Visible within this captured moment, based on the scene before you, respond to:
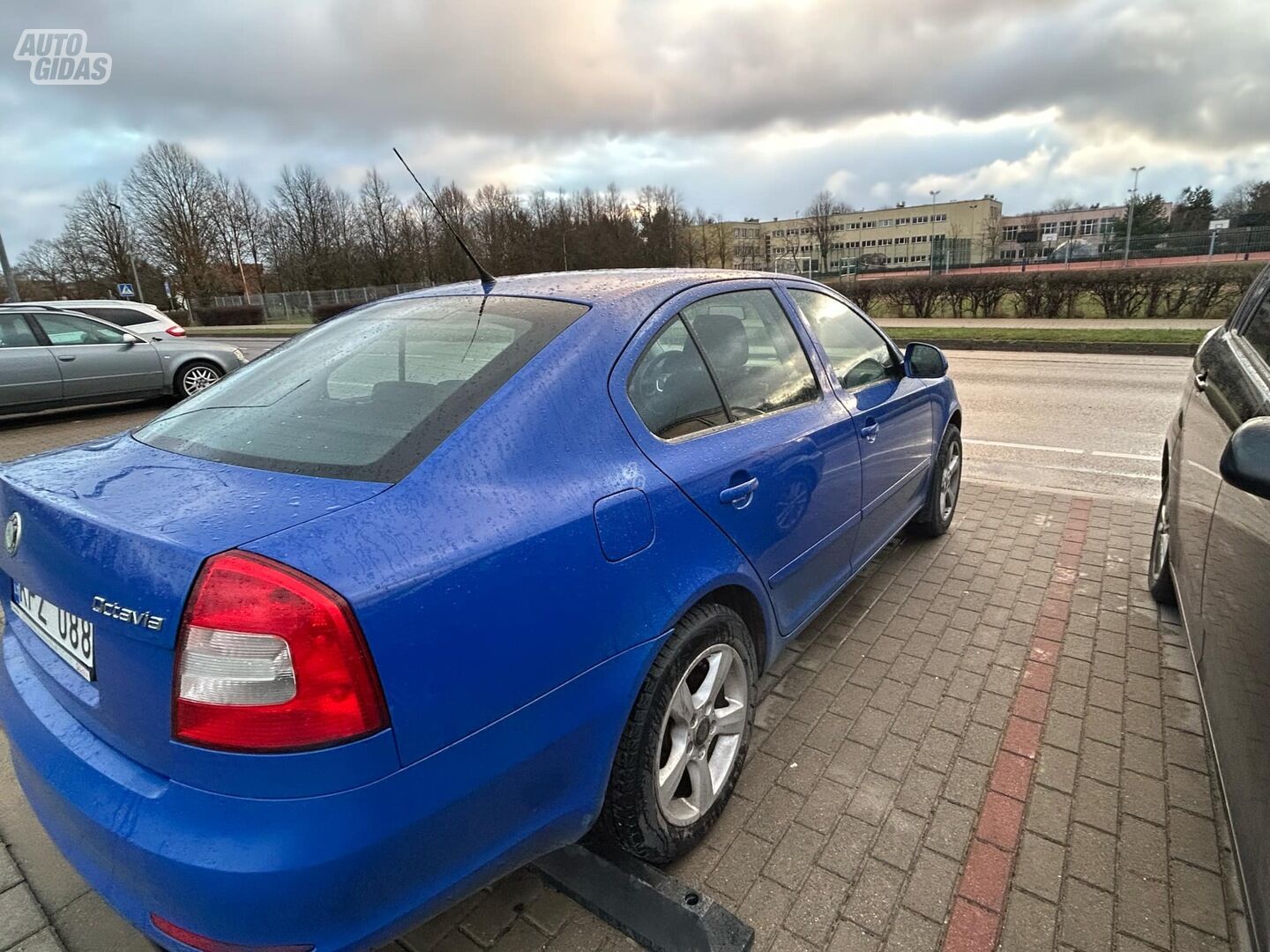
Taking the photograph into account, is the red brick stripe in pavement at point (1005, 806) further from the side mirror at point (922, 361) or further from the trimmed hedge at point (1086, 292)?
the trimmed hedge at point (1086, 292)

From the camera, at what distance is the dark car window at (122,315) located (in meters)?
12.8

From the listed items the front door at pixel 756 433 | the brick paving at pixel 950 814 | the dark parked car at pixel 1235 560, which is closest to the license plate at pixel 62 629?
the brick paving at pixel 950 814

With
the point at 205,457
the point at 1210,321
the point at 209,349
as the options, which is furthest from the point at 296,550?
the point at 1210,321

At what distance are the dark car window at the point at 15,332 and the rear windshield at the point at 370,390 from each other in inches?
361

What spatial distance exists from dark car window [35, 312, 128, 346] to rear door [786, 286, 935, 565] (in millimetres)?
10121

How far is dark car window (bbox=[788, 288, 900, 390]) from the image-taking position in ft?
10.4

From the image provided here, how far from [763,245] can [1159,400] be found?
91.1 metres

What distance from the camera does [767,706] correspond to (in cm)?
289

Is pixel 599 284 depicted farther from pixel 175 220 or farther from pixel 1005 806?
pixel 175 220

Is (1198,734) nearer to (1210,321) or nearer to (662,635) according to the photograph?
(662,635)

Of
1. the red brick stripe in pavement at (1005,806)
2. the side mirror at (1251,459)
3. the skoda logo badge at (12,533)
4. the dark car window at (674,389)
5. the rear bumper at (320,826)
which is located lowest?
the red brick stripe in pavement at (1005,806)

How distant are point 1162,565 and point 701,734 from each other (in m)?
2.73

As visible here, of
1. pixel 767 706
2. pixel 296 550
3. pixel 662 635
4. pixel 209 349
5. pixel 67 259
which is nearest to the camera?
pixel 296 550

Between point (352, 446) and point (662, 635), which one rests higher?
point (352, 446)
